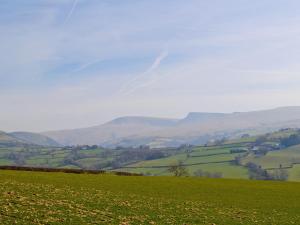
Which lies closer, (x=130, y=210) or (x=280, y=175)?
(x=130, y=210)

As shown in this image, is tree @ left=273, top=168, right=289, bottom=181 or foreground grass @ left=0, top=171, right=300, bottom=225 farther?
tree @ left=273, top=168, right=289, bottom=181

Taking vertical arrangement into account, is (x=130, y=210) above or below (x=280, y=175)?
above

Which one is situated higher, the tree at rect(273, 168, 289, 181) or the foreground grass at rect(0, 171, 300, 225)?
the foreground grass at rect(0, 171, 300, 225)

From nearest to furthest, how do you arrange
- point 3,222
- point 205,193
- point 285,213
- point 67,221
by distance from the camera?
point 3,222 < point 67,221 < point 285,213 < point 205,193

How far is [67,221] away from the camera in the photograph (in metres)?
28.4

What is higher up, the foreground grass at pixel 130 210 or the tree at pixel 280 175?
the foreground grass at pixel 130 210

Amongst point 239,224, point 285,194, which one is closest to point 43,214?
point 239,224

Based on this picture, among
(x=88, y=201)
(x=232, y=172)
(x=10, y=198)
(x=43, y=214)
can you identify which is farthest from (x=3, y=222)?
(x=232, y=172)

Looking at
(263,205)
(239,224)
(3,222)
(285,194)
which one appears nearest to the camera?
(3,222)

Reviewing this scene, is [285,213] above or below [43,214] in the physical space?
below

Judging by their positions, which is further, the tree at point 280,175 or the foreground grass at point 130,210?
the tree at point 280,175

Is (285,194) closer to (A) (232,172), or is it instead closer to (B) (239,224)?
(B) (239,224)

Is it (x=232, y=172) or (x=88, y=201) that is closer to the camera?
(x=88, y=201)

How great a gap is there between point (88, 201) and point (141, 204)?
5.98 metres
